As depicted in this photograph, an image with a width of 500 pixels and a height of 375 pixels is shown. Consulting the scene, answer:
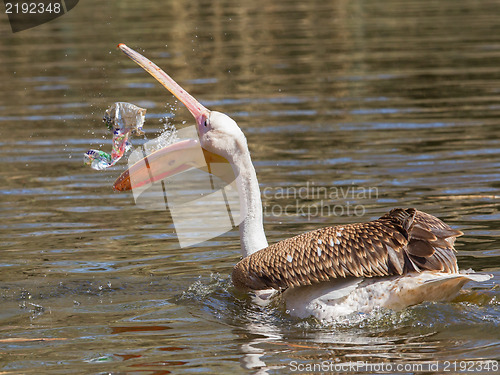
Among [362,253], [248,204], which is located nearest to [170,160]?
[248,204]

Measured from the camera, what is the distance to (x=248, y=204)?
19.5 feet

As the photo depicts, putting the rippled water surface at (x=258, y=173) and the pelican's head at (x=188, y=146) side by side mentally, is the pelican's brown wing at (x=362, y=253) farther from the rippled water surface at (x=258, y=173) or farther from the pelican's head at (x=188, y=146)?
the pelican's head at (x=188, y=146)

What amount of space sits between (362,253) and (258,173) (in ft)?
13.0

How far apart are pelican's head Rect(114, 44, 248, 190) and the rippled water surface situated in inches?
32.1

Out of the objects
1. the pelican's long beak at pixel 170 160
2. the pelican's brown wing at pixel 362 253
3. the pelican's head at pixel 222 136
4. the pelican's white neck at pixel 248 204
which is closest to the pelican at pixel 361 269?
the pelican's brown wing at pixel 362 253

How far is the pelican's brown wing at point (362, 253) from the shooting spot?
5.12m

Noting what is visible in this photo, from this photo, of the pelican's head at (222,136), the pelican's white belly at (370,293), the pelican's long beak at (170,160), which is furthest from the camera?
the pelican's long beak at (170,160)

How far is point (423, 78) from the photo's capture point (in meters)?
13.6

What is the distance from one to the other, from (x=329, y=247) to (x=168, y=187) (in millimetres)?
3708

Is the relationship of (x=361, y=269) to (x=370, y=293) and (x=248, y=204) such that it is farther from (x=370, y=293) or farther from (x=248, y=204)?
(x=248, y=204)

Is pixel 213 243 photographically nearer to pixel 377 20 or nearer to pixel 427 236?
pixel 427 236

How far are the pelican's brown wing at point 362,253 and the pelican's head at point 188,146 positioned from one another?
0.85m

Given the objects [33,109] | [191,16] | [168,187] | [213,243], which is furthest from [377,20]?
[213,243]

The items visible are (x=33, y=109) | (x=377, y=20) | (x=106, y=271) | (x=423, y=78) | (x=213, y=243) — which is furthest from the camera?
(x=377, y=20)
